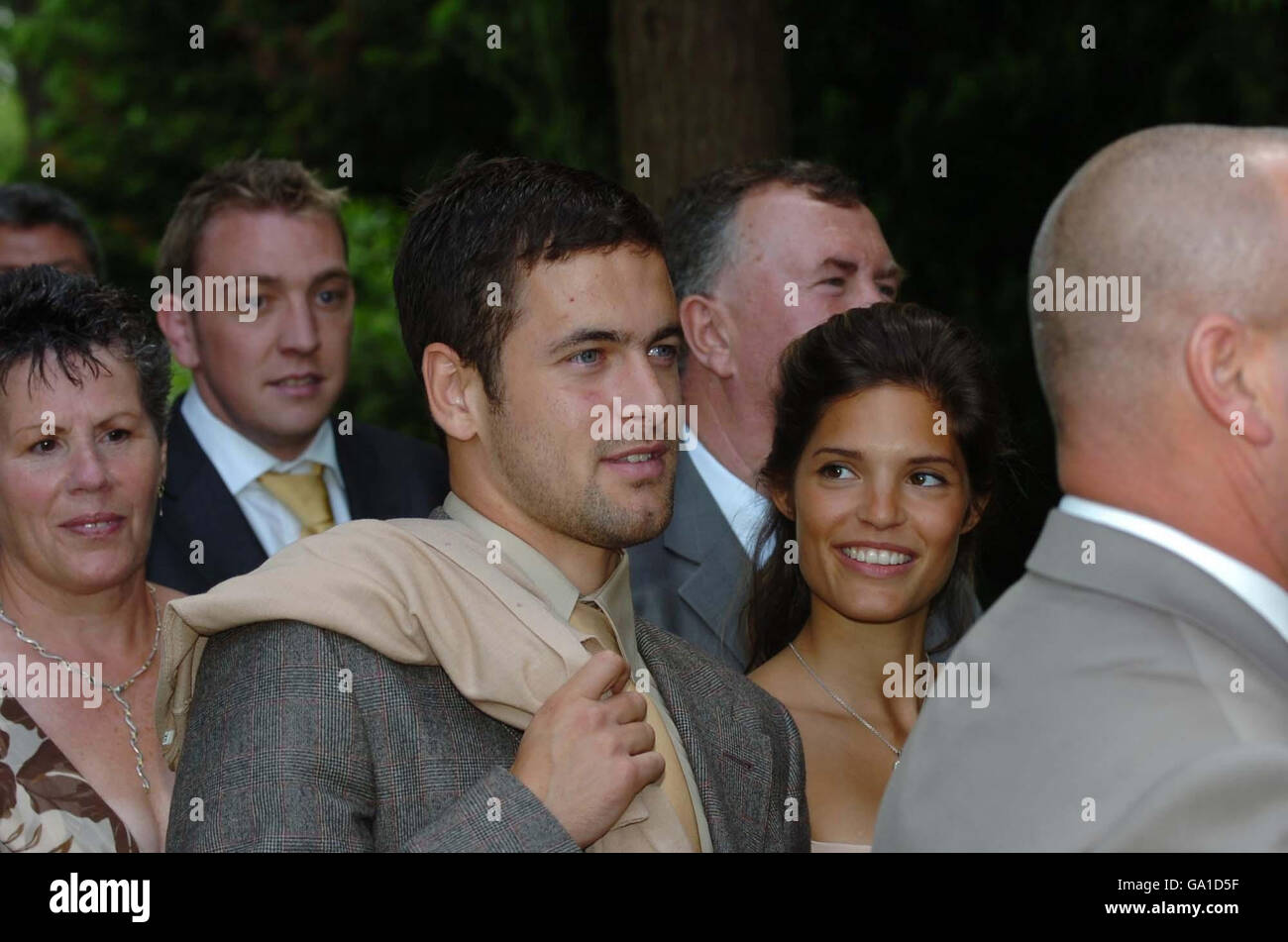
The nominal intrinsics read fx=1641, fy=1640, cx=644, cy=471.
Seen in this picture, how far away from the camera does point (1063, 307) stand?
Answer: 5.96 feet

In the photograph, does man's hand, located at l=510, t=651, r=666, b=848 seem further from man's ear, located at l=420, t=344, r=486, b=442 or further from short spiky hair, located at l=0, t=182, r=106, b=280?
short spiky hair, located at l=0, t=182, r=106, b=280

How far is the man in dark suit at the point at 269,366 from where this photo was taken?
179 inches

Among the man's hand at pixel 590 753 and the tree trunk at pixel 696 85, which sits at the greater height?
the tree trunk at pixel 696 85

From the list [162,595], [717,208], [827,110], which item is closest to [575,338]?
[162,595]

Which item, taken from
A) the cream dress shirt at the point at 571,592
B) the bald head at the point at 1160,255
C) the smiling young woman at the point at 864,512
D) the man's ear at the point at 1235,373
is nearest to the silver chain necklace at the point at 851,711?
the smiling young woman at the point at 864,512

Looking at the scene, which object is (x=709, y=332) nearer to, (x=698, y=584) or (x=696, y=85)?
(x=698, y=584)

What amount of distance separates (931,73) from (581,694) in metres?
5.06

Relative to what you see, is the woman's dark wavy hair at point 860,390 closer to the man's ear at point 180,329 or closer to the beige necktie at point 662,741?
the beige necktie at point 662,741

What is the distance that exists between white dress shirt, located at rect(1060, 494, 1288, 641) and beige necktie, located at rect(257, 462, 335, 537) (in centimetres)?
313

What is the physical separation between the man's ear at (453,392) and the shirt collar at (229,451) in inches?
75.6

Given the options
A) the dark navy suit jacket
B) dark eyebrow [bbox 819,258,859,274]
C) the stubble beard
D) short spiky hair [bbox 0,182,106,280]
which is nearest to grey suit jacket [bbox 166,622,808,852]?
the stubble beard

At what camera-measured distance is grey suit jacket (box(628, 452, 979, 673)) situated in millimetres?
3756

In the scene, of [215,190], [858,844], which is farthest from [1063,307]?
[215,190]

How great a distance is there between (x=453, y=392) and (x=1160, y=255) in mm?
1292
